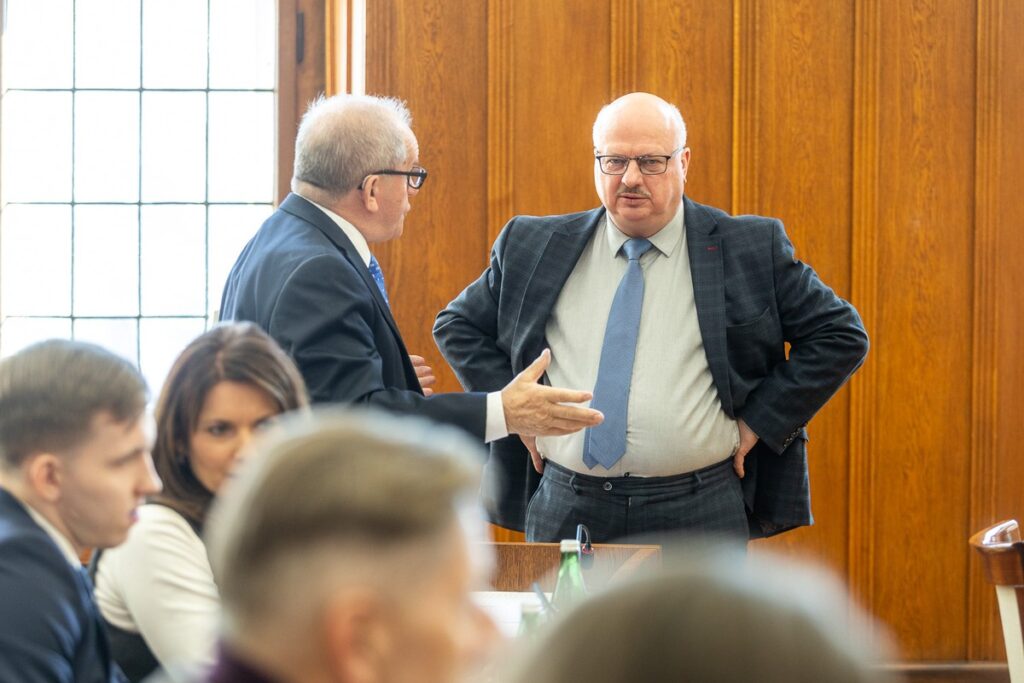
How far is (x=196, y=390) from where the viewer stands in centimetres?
207

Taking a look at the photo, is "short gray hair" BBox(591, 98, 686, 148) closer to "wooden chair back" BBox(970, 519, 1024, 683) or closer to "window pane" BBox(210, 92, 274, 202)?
"window pane" BBox(210, 92, 274, 202)

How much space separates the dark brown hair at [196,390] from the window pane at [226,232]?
320 centimetres

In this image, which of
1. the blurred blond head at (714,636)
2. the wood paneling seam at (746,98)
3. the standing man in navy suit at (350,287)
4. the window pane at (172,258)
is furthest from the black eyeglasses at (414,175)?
the blurred blond head at (714,636)

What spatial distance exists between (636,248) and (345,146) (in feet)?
3.67

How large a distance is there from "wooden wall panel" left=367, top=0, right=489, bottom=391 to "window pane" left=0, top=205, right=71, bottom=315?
1.28 meters

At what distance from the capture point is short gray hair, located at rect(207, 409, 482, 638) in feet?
2.69

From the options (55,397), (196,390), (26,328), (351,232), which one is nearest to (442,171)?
(26,328)

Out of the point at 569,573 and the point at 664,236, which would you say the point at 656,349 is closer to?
the point at 664,236

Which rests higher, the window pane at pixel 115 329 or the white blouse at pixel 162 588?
the window pane at pixel 115 329

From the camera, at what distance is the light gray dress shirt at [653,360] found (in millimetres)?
3785

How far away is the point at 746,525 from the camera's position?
386 centimetres

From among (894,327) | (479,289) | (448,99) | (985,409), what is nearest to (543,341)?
(479,289)

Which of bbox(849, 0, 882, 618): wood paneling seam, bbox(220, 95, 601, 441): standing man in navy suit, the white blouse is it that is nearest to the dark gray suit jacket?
bbox(220, 95, 601, 441): standing man in navy suit

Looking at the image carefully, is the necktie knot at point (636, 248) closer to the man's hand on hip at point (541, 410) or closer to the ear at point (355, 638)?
the man's hand on hip at point (541, 410)
